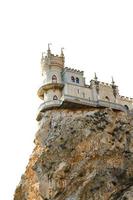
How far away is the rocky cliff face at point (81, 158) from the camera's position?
6197cm

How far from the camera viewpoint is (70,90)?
72000 mm

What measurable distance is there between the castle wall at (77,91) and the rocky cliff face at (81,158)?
2568 mm

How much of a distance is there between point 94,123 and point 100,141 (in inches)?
136

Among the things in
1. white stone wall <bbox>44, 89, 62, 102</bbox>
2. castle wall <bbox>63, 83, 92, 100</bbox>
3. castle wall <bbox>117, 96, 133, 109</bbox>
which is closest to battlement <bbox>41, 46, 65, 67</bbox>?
white stone wall <bbox>44, 89, 62, 102</bbox>

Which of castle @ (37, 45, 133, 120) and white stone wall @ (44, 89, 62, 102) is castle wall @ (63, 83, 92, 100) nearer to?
castle @ (37, 45, 133, 120)

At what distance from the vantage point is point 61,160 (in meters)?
65.2

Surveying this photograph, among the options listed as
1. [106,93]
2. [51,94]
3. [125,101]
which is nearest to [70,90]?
[51,94]

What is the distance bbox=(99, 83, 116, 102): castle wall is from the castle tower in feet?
21.9

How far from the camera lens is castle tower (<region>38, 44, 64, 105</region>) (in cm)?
7281

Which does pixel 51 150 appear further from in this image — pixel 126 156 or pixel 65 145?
pixel 126 156

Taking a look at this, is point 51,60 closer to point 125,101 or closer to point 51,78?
point 51,78

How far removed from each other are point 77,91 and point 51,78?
4695 millimetres

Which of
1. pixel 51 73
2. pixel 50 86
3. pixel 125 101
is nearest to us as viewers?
pixel 50 86

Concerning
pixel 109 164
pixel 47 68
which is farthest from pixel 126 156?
pixel 47 68
